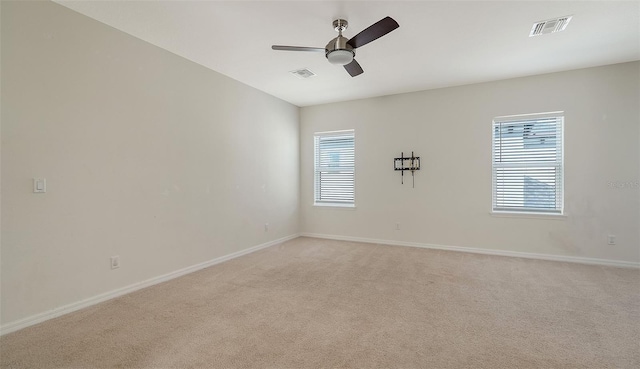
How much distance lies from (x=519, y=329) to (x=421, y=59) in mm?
3093

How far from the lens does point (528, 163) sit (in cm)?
436

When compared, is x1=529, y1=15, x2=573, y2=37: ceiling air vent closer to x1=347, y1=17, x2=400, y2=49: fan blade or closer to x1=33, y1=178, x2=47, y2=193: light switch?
x1=347, y1=17, x2=400, y2=49: fan blade

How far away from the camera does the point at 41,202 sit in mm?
2410

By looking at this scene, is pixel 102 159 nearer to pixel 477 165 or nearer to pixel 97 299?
pixel 97 299

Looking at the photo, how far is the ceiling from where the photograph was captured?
2.57m

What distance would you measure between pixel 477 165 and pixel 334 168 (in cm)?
253

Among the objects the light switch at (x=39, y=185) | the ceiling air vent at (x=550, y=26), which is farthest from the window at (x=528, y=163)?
the light switch at (x=39, y=185)

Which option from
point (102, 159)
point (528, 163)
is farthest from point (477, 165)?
point (102, 159)

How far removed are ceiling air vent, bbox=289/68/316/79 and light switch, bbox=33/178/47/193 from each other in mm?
2981

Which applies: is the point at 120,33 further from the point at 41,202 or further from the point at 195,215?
the point at 195,215

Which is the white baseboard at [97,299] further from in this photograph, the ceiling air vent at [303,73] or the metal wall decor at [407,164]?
the metal wall decor at [407,164]

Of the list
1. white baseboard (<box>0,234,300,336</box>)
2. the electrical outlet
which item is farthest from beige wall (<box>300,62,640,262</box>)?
the electrical outlet

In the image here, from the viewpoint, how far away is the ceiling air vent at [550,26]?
109 inches

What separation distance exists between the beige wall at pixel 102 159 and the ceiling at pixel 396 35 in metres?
0.34
